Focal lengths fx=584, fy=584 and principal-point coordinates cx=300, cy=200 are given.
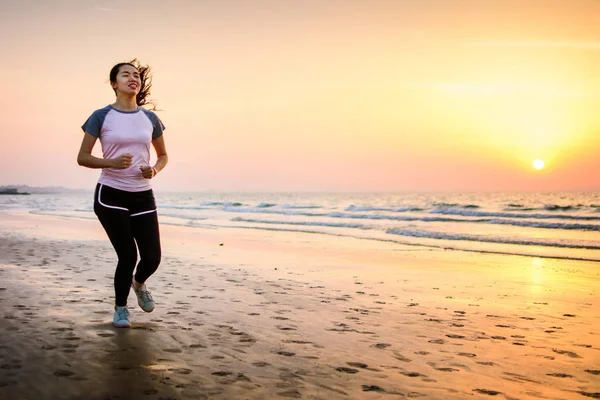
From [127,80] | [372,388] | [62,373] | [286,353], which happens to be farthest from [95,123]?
[372,388]

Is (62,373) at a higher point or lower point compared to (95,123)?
lower

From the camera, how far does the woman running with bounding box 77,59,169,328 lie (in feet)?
15.6

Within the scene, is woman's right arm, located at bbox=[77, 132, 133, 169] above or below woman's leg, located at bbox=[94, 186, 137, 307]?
above

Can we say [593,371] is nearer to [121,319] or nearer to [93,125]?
[121,319]

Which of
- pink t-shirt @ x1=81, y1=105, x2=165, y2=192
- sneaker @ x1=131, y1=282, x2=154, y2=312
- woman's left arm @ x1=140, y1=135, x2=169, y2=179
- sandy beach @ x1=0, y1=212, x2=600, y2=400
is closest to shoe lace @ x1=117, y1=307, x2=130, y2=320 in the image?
sandy beach @ x1=0, y1=212, x2=600, y2=400

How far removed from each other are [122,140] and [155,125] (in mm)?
394

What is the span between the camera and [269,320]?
220 inches

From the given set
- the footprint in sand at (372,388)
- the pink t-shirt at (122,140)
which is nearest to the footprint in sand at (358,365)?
the footprint in sand at (372,388)

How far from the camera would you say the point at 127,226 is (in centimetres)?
488

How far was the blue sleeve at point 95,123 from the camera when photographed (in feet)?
15.5

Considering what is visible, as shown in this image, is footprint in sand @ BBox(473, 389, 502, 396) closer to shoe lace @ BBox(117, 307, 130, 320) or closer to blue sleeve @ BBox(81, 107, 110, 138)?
shoe lace @ BBox(117, 307, 130, 320)

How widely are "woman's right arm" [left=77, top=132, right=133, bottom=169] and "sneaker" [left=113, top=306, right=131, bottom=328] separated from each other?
1.24m

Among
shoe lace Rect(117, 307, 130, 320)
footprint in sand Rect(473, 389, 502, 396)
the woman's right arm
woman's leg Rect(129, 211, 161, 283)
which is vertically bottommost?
footprint in sand Rect(473, 389, 502, 396)

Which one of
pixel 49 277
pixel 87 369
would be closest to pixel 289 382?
pixel 87 369
